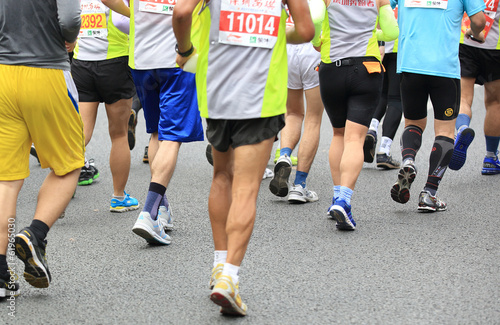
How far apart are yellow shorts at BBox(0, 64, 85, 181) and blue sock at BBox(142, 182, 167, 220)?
2.95ft

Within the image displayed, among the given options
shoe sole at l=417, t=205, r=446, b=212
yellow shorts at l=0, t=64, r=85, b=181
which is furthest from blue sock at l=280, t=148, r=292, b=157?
yellow shorts at l=0, t=64, r=85, b=181

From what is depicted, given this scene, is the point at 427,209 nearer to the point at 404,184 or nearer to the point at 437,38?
the point at 404,184

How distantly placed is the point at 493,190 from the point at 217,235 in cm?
373

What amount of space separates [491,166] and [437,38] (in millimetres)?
2120

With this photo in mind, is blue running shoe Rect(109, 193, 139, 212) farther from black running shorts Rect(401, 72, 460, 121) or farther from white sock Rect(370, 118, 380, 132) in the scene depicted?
white sock Rect(370, 118, 380, 132)

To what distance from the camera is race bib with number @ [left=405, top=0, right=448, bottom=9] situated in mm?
6045

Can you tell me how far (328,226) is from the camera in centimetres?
571

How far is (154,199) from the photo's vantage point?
16.9 feet

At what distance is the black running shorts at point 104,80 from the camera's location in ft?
20.9

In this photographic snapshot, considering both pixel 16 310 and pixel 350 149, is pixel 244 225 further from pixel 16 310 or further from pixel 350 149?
pixel 350 149

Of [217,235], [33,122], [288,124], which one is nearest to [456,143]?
[288,124]

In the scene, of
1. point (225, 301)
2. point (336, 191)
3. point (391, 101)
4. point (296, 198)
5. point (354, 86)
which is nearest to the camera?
point (225, 301)

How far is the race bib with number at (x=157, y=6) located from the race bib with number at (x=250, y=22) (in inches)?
60.5

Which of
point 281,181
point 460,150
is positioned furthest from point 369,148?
point 281,181
